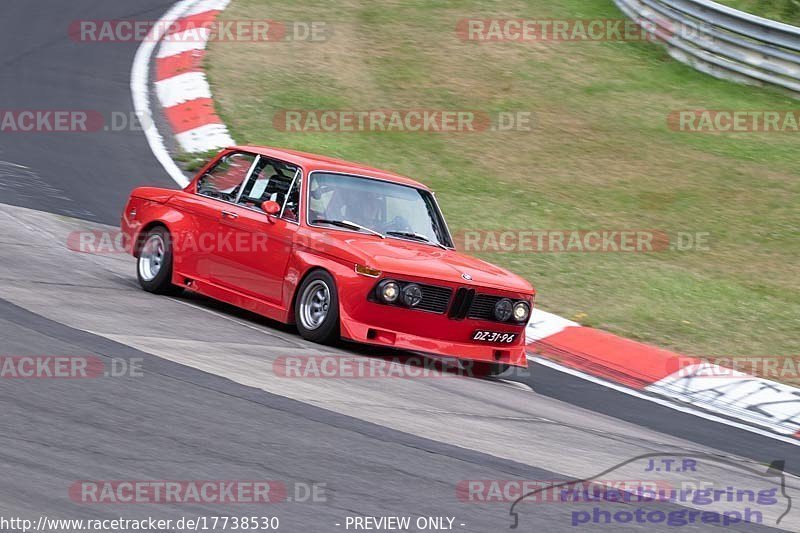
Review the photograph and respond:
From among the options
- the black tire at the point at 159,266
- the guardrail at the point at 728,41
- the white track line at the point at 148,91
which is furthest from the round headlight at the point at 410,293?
the guardrail at the point at 728,41

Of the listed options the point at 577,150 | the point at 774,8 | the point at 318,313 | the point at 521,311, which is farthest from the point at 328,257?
the point at 774,8

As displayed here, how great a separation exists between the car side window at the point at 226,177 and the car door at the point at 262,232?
0.11 meters

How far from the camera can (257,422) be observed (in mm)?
5883

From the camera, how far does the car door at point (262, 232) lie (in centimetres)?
878

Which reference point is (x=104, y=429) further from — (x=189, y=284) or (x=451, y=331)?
(x=189, y=284)

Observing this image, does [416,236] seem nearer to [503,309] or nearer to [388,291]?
[503,309]

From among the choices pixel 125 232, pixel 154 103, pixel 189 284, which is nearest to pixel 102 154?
pixel 154 103

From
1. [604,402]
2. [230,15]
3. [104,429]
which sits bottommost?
[604,402]

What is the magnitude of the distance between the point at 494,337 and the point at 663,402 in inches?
54.3

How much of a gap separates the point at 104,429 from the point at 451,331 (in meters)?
3.47

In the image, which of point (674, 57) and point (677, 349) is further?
point (674, 57)

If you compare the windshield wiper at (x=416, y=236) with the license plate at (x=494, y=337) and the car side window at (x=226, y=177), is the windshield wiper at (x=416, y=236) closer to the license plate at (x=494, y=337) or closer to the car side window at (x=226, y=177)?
the license plate at (x=494, y=337)

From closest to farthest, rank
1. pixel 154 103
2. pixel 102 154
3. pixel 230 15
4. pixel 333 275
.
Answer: pixel 333 275, pixel 102 154, pixel 154 103, pixel 230 15

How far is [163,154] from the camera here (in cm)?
1398
